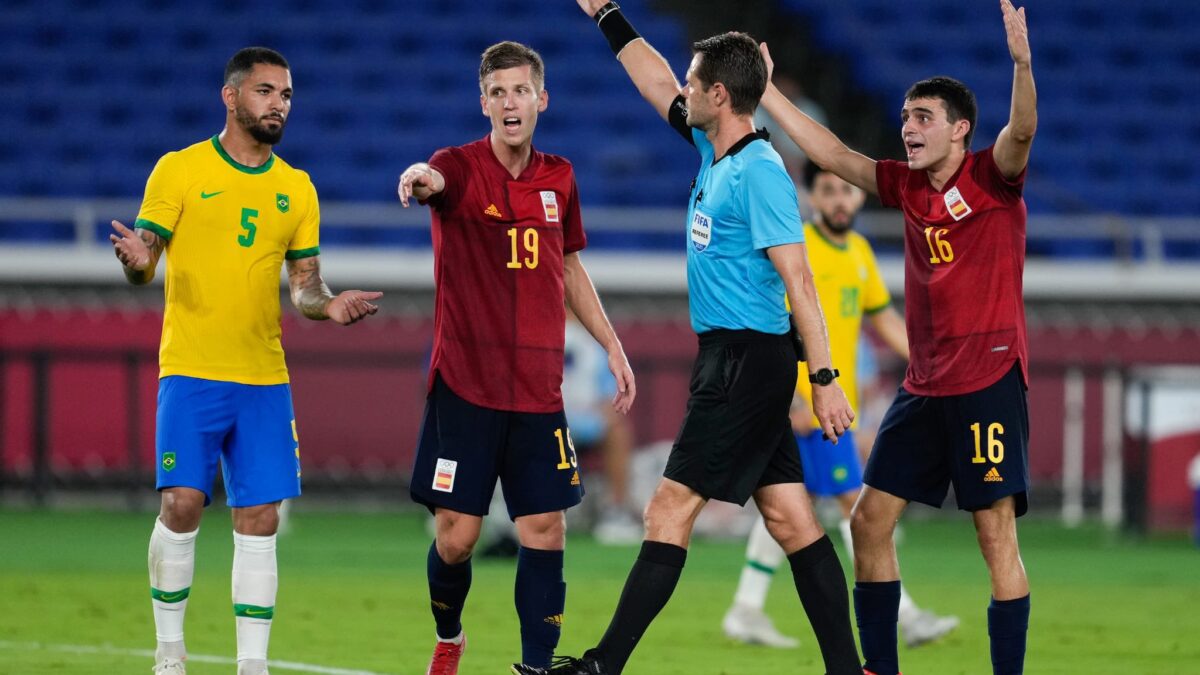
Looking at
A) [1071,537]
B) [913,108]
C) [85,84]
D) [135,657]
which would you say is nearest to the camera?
[913,108]

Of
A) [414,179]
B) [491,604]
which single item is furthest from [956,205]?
[491,604]

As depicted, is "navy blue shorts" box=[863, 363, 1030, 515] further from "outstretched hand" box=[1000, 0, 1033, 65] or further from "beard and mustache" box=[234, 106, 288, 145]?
"beard and mustache" box=[234, 106, 288, 145]

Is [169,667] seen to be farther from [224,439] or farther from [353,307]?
[353,307]

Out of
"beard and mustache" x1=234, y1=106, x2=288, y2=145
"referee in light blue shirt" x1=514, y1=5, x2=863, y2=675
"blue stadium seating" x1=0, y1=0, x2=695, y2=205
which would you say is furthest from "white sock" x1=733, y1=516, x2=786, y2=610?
"blue stadium seating" x1=0, y1=0, x2=695, y2=205

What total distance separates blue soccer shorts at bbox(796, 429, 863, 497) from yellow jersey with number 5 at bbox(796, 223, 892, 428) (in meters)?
0.12

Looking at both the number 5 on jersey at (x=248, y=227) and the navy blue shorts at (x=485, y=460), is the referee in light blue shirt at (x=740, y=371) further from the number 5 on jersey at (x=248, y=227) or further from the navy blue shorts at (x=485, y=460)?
the number 5 on jersey at (x=248, y=227)

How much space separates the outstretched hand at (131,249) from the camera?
253 inches

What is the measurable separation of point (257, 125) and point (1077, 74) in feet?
54.8

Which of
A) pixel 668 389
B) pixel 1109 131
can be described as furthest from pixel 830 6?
pixel 668 389

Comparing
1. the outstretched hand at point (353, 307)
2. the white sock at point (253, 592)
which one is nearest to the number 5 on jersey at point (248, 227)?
the outstretched hand at point (353, 307)

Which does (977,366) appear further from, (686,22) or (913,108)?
(686,22)

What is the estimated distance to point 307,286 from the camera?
699 centimetres

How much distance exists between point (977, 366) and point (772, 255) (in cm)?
93

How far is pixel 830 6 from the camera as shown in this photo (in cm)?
2219
